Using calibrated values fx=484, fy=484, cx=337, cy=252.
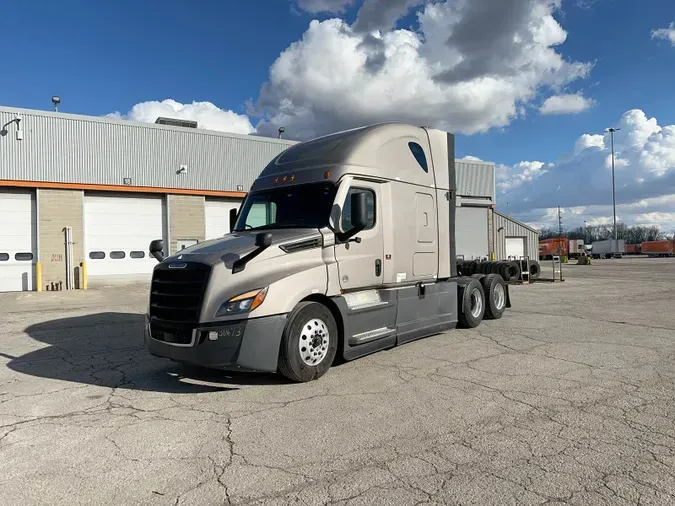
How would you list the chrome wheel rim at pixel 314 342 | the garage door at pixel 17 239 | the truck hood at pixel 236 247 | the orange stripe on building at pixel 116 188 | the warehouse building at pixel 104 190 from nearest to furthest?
the truck hood at pixel 236 247 → the chrome wheel rim at pixel 314 342 → the garage door at pixel 17 239 → the orange stripe on building at pixel 116 188 → the warehouse building at pixel 104 190

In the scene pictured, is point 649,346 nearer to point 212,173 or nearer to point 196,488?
point 196,488

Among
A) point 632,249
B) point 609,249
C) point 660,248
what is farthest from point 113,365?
point 632,249

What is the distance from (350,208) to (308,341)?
1.85 metres

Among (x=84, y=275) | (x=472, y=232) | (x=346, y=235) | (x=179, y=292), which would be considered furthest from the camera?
(x=472, y=232)

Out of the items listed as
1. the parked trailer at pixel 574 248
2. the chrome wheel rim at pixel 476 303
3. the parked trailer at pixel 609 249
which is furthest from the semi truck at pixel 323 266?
the parked trailer at pixel 609 249

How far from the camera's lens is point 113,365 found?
7.02m

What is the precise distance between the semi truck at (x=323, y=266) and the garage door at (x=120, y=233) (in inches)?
637

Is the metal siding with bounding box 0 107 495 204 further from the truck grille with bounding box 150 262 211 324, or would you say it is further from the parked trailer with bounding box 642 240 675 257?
the parked trailer with bounding box 642 240 675 257

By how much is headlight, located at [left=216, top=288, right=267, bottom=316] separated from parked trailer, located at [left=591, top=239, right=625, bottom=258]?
80.1 m

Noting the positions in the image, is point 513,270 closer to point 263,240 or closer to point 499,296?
point 499,296

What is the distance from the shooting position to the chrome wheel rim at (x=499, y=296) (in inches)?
418

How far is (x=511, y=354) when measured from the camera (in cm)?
711

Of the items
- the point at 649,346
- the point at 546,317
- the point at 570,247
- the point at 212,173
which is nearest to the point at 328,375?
the point at 649,346

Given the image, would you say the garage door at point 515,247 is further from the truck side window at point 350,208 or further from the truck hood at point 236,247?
the truck hood at point 236,247
